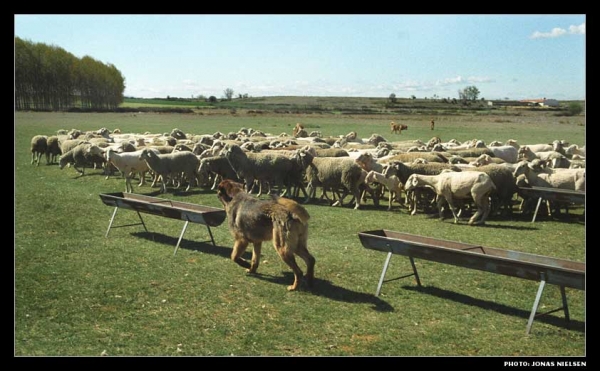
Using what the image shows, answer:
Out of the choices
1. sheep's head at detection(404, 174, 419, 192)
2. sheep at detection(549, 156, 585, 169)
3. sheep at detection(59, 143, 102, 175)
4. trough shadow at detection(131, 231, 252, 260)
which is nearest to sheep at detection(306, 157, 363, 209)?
sheep's head at detection(404, 174, 419, 192)

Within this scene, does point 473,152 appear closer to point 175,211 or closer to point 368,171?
point 368,171

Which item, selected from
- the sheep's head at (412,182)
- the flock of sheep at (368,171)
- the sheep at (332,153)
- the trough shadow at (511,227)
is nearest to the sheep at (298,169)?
the flock of sheep at (368,171)

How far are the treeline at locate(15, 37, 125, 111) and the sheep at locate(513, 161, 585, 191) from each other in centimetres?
5946

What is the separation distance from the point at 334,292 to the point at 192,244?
3962 mm

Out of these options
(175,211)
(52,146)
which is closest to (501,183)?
(175,211)

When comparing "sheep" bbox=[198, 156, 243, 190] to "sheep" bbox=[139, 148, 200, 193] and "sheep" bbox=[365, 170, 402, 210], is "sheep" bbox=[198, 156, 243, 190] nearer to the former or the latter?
"sheep" bbox=[139, 148, 200, 193]

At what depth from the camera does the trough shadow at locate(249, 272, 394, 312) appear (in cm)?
839

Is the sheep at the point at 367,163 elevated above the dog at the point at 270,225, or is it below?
above

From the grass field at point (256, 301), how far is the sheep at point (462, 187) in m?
1.31

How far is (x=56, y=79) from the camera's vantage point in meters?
69.9

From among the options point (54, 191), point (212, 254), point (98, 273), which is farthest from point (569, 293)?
point (54, 191)

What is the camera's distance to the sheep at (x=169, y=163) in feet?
63.6

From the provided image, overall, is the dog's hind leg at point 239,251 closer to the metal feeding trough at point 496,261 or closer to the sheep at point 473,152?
the metal feeding trough at point 496,261
